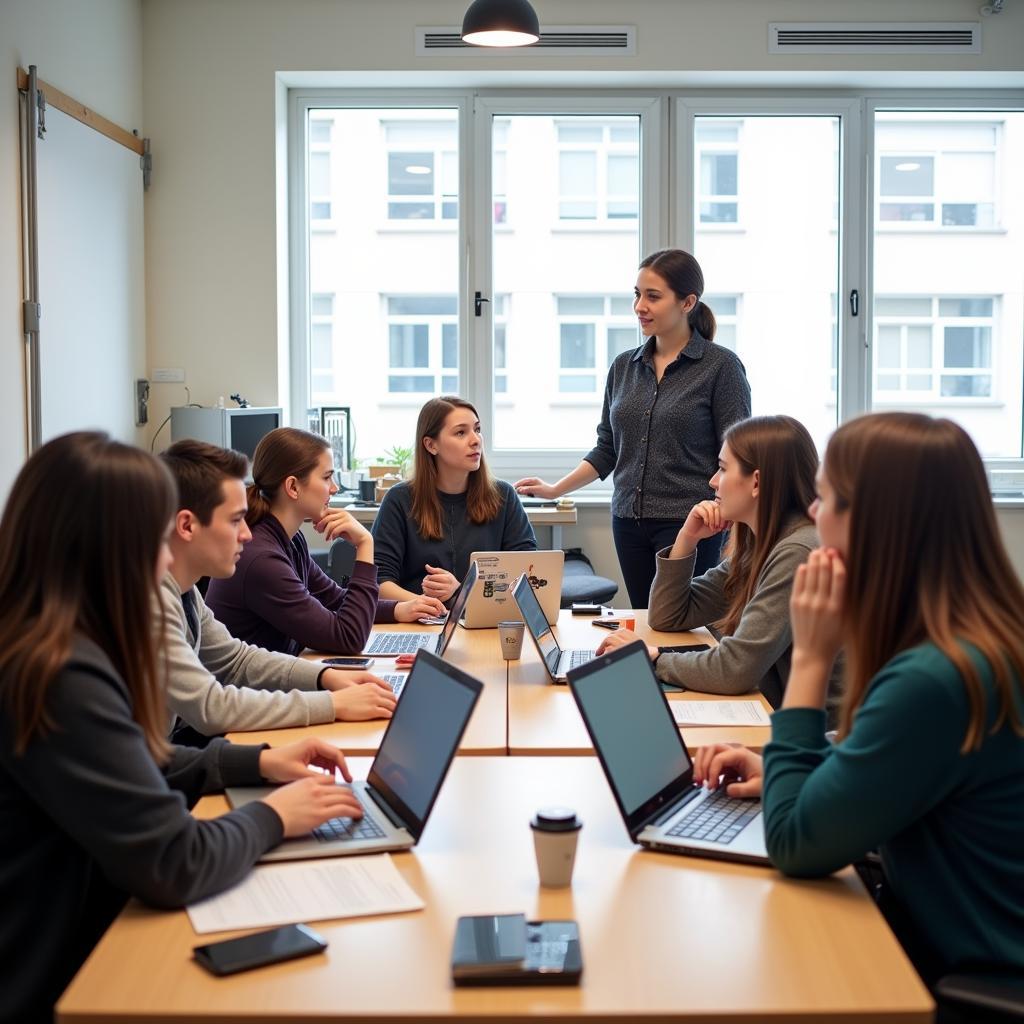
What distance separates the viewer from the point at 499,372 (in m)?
5.66

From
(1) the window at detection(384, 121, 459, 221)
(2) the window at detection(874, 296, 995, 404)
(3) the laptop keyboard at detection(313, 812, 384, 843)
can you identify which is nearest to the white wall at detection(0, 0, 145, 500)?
(1) the window at detection(384, 121, 459, 221)

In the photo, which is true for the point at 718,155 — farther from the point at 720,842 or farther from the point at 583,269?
the point at 720,842

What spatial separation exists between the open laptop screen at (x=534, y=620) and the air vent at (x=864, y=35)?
3449mm

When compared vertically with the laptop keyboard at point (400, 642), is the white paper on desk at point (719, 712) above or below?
below

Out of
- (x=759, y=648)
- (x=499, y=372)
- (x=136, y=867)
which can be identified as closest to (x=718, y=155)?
(x=499, y=372)

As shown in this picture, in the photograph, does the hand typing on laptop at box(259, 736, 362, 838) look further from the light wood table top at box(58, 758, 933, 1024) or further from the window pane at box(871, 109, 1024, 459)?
the window pane at box(871, 109, 1024, 459)

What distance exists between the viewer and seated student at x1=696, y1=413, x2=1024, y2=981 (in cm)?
139

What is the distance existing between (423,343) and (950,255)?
245cm

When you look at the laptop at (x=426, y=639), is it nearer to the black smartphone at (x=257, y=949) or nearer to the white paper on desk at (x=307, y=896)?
the white paper on desk at (x=307, y=896)

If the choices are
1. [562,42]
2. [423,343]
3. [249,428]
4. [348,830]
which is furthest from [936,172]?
[348,830]

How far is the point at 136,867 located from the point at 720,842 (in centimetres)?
74

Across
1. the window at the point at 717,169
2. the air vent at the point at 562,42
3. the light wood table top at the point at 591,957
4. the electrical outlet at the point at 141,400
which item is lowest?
the light wood table top at the point at 591,957

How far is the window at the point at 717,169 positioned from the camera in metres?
5.56

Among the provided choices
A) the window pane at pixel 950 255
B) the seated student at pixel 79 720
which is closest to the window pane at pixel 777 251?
the window pane at pixel 950 255
